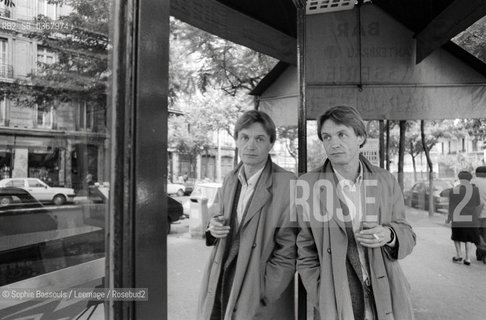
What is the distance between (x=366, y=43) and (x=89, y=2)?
385cm

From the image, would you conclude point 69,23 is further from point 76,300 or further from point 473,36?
point 473,36

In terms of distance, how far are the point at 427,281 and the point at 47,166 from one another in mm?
6246

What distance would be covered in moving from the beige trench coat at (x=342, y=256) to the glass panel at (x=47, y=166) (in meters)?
1.05

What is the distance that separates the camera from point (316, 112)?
14.3ft

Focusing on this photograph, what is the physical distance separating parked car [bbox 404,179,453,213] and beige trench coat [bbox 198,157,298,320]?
16324mm

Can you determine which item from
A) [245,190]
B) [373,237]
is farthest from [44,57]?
[373,237]

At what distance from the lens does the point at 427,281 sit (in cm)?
605

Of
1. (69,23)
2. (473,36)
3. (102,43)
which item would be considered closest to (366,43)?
(473,36)

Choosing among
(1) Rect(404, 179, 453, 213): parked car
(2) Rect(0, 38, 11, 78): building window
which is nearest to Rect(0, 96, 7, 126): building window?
(2) Rect(0, 38, 11, 78): building window

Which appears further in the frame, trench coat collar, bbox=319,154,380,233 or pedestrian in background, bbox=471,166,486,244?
pedestrian in background, bbox=471,166,486,244

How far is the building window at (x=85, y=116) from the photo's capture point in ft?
3.79

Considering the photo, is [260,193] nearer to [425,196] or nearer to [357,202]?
[357,202]

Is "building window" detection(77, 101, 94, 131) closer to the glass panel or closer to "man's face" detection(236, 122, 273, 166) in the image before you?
the glass panel

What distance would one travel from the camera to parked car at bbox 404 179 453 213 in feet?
53.6
